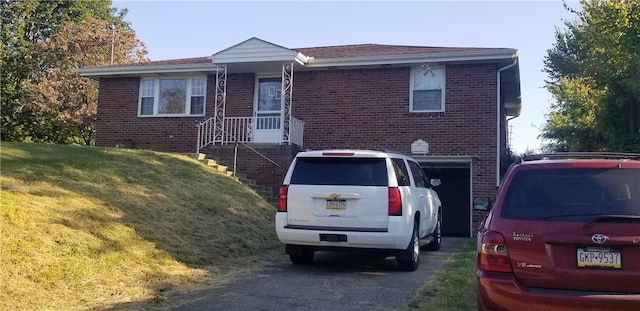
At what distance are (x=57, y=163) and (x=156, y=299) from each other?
5770 millimetres

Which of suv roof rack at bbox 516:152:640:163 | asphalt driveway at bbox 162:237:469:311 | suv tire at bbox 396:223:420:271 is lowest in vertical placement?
asphalt driveway at bbox 162:237:469:311

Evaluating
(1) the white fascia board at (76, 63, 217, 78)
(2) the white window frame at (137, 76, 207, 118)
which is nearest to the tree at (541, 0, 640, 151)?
(1) the white fascia board at (76, 63, 217, 78)

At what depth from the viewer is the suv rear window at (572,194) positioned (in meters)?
4.01

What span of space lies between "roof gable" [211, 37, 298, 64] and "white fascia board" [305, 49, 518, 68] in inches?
44.8

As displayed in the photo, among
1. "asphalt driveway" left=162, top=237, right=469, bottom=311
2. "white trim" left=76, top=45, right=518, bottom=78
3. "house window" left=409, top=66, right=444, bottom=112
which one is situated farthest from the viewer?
"house window" left=409, top=66, right=444, bottom=112

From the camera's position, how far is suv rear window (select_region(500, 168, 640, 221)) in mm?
4008

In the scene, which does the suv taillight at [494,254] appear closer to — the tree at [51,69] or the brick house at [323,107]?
the brick house at [323,107]

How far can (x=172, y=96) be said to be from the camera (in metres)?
18.5

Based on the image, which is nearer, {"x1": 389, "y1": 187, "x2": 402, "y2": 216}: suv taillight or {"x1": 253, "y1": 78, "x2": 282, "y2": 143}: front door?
{"x1": 389, "y1": 187, "x2": 402, "y2": 216}: suv taillight

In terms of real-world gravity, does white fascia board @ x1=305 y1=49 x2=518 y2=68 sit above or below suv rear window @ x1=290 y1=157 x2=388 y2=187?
above

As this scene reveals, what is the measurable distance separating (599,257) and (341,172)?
441 centimetres

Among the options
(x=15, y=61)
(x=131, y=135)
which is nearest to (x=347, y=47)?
(x=131, y=135)

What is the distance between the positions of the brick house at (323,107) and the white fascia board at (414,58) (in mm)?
29

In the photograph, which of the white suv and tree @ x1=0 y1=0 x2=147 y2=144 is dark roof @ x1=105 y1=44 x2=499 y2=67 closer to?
the white suv
